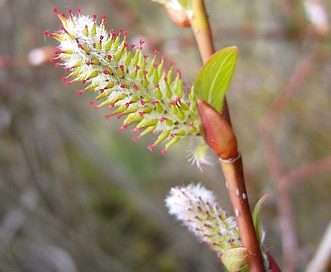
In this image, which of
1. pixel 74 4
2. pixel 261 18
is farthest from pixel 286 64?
pixel 74 4

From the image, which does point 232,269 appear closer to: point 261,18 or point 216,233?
point 216,233

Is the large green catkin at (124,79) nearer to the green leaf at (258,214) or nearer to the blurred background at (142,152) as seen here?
the green leaf at (258,214)

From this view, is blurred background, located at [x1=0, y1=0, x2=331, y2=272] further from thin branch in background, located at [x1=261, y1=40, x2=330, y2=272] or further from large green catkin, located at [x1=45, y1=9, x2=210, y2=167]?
large green catkin, located at [x1=45, y1=9, x2=210, y2=167]

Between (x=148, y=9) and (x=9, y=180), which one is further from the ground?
(x=148, y=9)

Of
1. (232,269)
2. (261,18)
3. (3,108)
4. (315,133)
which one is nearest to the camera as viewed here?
(232,269)

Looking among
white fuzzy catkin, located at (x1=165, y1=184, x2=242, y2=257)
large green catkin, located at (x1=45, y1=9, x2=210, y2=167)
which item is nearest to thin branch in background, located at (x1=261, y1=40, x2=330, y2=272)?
white fuzzy catkin, located at (x1=165, y1=184, x2=242, y2=257)

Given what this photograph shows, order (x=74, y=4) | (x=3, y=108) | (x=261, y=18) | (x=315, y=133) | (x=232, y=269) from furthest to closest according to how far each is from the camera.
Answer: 1. (x=261, y=18)
2. (x=315, y=133)
3. (x=74, y=4)
4. (x=3, y=108)
5. (x=232, y=269)
